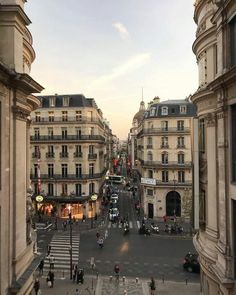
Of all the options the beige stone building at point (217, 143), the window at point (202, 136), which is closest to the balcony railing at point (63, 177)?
the beige stone building at point (217, 143)

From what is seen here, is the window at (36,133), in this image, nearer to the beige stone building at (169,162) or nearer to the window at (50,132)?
the window at (50,132)

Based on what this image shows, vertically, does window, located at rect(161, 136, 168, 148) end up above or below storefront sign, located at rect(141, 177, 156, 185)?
above

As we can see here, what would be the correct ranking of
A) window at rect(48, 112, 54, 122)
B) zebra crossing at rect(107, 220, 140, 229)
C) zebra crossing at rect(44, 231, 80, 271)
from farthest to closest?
window at rect(48, 112, 54, 122)
zebra crossing at rect(107, 220, 140, 229)
zebra crossing at rect(44, 231, 80, 271)

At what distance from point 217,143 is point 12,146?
31.8ft

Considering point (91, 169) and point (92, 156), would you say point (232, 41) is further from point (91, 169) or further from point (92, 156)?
point (91, 169)

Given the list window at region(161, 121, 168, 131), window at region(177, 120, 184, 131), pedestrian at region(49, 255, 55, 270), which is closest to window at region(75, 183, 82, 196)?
window at region(161, 121, 168, 131)

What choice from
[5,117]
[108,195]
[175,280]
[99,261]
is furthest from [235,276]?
[108,195]

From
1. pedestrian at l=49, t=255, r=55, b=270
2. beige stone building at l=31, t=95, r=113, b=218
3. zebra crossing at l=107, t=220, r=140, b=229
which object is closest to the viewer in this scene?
pedestrian at l=49, t=255, r=55, b=270

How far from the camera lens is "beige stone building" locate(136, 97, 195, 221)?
2386 inches

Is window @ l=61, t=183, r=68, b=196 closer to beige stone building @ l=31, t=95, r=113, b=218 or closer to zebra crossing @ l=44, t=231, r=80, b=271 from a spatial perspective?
beige stone building @ l=31, t=95, r=113, b=218

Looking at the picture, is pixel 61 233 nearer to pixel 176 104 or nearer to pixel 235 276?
pixel 176 104

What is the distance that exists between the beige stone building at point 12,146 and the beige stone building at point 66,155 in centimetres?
4253

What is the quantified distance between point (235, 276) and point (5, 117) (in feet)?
39.4

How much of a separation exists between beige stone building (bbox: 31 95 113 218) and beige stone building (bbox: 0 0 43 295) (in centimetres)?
4253
